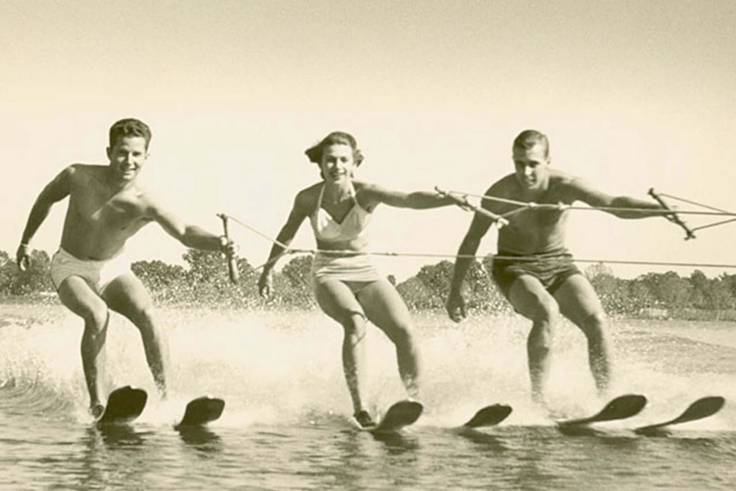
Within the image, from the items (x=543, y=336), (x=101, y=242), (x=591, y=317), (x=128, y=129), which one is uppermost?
(x=128, y=129)

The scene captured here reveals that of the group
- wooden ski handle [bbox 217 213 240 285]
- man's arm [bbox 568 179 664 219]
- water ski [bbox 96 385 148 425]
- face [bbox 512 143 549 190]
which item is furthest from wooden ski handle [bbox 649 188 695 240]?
water ski [bbox 96 385 148 425]

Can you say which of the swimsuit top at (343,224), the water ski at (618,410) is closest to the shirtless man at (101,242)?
the swimsuit top at (343,224)

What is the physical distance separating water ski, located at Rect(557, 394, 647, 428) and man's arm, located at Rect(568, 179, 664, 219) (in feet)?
3.51

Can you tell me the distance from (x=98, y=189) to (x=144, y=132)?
0.46 m

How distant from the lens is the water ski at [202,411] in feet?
31.3

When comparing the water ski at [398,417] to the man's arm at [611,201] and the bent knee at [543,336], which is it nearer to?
the bent knee at [543,336]

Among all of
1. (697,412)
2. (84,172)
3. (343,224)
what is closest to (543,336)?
(697,412)

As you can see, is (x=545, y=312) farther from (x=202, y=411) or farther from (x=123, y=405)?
(x=123, y=405)

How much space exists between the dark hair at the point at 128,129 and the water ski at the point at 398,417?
215cm

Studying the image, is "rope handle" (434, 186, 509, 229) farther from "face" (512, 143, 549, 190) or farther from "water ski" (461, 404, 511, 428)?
"water ski" (461, 404, 511, 428)

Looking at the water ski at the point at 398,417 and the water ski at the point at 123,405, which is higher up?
the water ski at the point at 123,405

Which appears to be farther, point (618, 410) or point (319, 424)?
point (319, 424)

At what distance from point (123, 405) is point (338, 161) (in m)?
1.90

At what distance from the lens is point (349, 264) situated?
9820 millimetres
